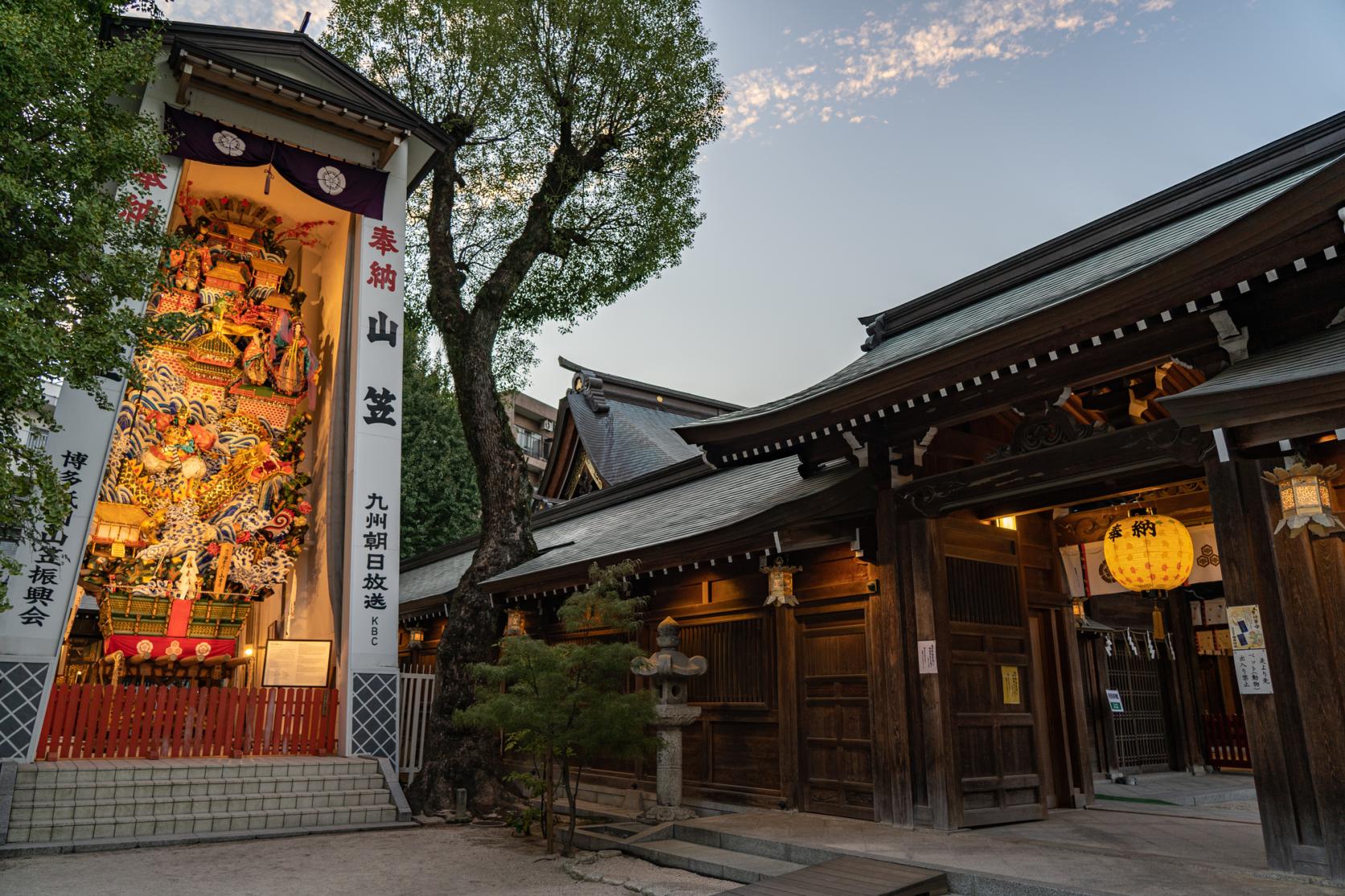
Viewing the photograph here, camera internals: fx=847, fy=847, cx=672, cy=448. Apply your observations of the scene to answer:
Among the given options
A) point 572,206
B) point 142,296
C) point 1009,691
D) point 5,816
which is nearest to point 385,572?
point 5,816

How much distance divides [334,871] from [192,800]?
338 cm

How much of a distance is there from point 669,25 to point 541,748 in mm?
12927

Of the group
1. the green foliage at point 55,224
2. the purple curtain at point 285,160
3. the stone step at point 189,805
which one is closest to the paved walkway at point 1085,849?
the stone step at point 189,805

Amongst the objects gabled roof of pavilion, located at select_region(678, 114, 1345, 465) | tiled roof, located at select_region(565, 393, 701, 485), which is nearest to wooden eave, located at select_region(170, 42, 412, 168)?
gabled roof of pavilion, located at select_region(678, 114, 1345, 465)

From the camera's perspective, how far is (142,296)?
24.5 feet

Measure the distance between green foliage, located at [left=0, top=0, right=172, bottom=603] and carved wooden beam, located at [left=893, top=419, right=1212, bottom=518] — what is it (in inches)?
292

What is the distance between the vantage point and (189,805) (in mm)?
10148

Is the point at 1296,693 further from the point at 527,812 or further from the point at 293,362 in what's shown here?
the point at 293,362

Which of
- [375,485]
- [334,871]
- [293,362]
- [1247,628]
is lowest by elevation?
[334,871]

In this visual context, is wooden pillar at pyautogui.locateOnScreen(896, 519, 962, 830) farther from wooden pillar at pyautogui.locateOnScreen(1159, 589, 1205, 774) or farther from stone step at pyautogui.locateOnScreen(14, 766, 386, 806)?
wooden pillar at pyautogui.locateOnScreen(1159, 589, 1205, 774)

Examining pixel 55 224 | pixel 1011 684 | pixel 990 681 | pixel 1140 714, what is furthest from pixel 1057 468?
pixel 1140 714

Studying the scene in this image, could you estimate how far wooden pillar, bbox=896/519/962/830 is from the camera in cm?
801

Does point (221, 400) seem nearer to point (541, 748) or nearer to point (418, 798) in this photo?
point (418, 798)

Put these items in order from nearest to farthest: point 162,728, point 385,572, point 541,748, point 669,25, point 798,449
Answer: point 541,748
point 798,449
point 162,728
point 385,572
point 669,25
